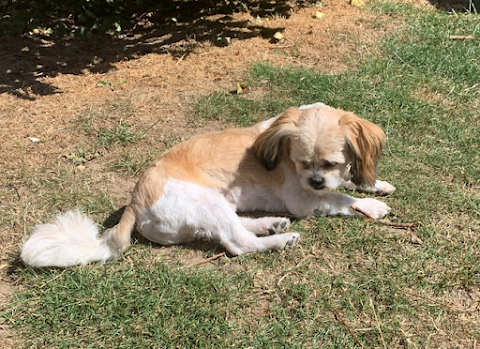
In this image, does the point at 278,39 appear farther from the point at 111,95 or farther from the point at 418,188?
the point at 418,188

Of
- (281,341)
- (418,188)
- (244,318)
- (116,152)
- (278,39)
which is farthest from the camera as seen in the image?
(278,39)

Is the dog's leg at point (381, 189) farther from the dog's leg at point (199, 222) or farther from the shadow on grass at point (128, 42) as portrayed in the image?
the shadow on grass at point (128, 42)

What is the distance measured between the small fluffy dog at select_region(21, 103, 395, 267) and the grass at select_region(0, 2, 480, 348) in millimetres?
148

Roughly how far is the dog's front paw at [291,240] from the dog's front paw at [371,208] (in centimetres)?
55

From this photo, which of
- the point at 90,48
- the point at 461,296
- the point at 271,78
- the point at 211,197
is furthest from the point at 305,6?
the point at 461,296

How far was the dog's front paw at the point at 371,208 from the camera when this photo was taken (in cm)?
340

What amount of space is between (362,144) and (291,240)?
90 cm

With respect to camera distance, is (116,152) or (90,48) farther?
(90,48)

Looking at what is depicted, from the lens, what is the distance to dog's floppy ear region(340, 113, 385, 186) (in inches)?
123

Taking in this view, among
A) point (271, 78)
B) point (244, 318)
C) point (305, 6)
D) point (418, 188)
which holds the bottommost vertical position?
point (244, 318)

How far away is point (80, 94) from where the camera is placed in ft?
17.3

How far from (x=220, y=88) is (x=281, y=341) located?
3460mm

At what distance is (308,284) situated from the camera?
296 centimetres

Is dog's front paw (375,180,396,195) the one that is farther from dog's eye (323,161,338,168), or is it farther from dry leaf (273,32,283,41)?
dry leaf (273,32,283,41)
